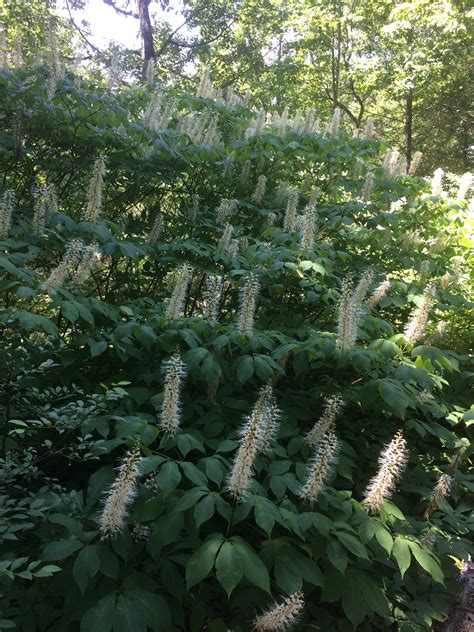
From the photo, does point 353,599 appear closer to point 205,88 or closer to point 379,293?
point 379,293

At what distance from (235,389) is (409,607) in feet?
6.01

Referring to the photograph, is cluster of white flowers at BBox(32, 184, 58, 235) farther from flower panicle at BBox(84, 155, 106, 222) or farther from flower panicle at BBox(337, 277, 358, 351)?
flower panicle at BBox(337, 277, 358, 351)

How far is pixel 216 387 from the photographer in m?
3.28

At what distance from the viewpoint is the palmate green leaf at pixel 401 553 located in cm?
238

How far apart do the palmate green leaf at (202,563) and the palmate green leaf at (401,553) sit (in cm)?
98

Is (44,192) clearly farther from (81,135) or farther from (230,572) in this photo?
(230,572)

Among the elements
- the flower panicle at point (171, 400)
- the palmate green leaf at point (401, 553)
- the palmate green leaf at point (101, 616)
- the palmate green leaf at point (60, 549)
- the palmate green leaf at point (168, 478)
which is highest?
the flower panicle at point (171, 400)

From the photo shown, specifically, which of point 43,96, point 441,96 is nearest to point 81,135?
point 43,96

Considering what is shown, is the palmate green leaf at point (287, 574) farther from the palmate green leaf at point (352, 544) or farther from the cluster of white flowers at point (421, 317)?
the cluster of white flowers at point (421, 317)

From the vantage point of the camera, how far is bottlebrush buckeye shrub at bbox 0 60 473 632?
7.40 ft

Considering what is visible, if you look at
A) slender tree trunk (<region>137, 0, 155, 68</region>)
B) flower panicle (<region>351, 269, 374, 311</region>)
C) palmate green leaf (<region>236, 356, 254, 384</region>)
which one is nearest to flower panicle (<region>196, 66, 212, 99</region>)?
flower panicle (<region>351, 269, 374, 311</region>)

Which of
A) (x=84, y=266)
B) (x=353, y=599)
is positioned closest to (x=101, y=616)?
(x=353, y=599)

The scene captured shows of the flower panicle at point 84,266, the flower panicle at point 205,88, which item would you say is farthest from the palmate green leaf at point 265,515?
the flower panicle at point 205,88

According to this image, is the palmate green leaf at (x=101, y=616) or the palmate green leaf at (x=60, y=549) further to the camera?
the palmate green leaf at (x=60, y=549)
